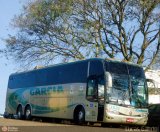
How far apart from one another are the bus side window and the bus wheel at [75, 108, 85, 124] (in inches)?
41.0

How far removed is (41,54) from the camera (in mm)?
35188

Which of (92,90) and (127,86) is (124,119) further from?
(92,90)

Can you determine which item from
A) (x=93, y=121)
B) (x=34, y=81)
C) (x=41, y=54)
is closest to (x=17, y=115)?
(x=34, y=81)

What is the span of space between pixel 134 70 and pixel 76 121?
3.88m

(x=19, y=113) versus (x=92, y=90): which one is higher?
(x=92, y=90)

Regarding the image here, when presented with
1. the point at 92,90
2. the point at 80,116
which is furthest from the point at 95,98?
the point at 80,116

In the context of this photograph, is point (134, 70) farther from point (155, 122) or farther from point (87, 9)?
point (87, 9)

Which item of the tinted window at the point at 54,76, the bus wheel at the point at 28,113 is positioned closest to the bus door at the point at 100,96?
the tinted window at the point at 54,76

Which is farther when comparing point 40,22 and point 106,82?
point 40,22

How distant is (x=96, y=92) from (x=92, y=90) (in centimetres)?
41

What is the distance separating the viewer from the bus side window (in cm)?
2127

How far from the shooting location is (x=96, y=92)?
21.1m

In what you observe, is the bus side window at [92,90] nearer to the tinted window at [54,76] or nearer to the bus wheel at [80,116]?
the tinted window at [54,76]

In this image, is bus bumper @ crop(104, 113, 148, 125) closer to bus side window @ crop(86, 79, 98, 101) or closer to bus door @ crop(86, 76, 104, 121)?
bus door @ crop(86, 76, 104, 121)
